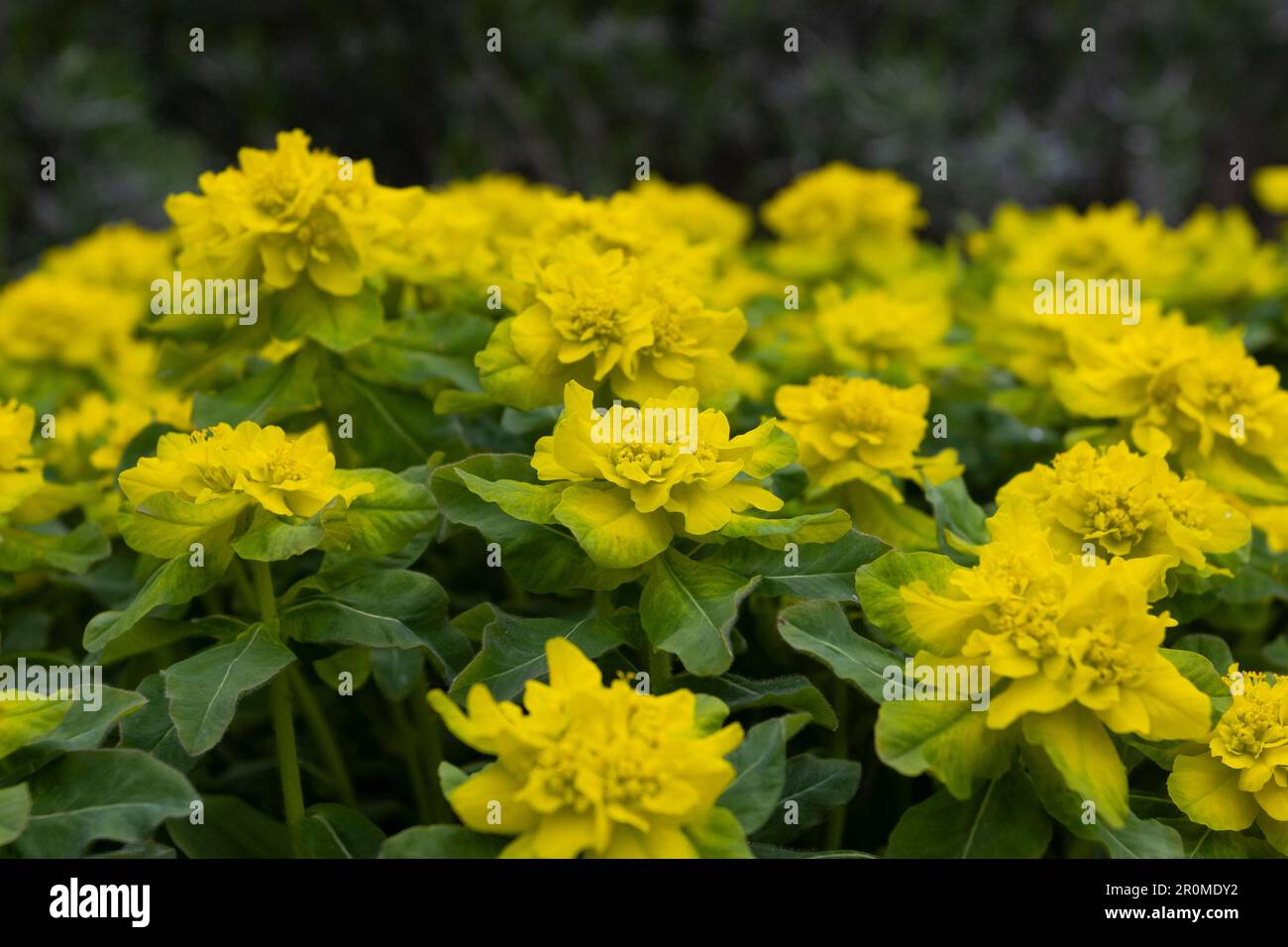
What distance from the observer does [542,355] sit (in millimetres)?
1548

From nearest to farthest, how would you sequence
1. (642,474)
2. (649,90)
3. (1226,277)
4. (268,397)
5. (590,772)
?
(590,772) < (642,474) < (268,397) < (1226,277) < (649,90)

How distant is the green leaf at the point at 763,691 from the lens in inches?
51.1

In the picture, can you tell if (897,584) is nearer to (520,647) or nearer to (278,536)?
(520,647)

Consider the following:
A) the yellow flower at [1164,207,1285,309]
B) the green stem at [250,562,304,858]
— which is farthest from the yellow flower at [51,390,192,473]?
the yellow flower at [1164,207,1285,309]

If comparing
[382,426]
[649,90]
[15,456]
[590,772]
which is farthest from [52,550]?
[649,90]

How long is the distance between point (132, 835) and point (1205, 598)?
1.19 meters

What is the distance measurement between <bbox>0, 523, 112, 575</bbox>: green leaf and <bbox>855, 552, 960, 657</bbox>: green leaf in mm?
959

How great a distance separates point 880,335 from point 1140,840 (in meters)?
1.00

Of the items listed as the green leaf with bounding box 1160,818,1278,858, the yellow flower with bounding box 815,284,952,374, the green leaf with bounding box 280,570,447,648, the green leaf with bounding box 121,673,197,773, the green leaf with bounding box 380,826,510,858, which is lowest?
the green leaf with bounding box 1160,818,1278,858

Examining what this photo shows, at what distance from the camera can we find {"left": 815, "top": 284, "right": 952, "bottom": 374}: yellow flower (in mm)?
2021

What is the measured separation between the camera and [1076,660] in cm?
116

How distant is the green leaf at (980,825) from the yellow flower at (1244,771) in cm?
14

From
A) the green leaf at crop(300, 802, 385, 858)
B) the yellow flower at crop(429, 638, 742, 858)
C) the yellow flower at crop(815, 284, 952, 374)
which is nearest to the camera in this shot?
the yellow flower at crop(429, 638, 742, 858)

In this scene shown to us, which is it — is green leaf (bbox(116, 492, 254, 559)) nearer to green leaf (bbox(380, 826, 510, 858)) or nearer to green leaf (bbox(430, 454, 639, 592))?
green leaf (bbox(430, 454, 639, 592))
